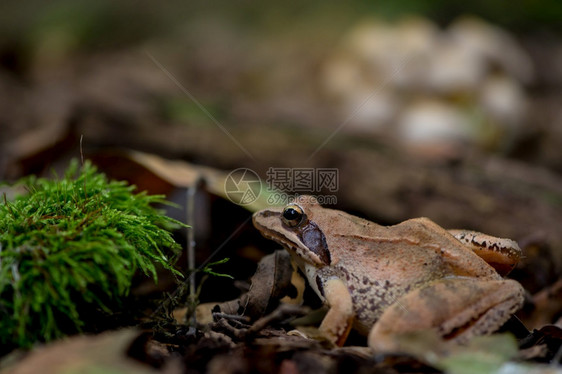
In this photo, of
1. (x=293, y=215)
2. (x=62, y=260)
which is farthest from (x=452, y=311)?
(x=62, y=260)


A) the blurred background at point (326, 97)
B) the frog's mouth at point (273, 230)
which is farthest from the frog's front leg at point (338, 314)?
the blurred background at point (326, 97)

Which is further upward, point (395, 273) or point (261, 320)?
point (395, 273)

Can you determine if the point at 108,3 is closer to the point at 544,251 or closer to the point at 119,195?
the point at 119,195

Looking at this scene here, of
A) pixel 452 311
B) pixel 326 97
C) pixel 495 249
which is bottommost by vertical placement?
pixel 452 311

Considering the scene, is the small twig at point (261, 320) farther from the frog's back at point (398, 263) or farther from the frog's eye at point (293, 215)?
the frog's eye at point (293, 215)

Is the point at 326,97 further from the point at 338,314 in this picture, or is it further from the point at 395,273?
the point at 338,314

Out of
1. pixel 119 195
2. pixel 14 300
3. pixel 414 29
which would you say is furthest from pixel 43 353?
pixel 414 29

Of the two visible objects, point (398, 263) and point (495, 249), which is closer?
point (398, 263)
